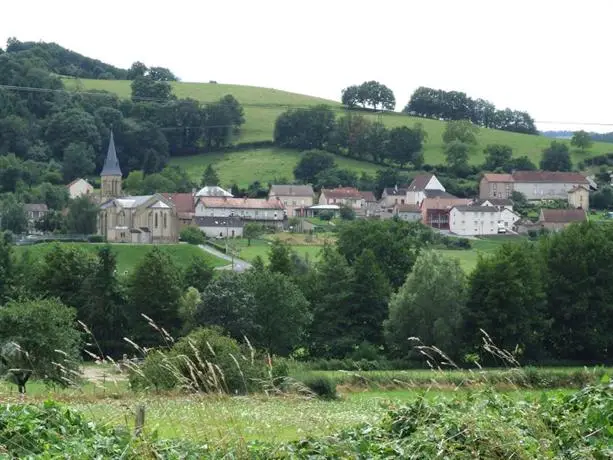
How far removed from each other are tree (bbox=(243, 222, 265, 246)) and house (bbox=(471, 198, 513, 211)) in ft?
71.5

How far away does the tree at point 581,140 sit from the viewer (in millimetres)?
133375

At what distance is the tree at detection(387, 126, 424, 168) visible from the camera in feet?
411

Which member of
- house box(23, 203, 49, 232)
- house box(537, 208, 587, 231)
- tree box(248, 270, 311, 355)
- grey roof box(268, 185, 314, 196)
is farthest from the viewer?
grey roof box(268, 185, 314, 196)

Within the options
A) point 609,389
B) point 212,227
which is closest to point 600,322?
point 609,389

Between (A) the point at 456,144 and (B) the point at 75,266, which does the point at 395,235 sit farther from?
(A) the point at 456,144

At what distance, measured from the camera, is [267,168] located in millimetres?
124812

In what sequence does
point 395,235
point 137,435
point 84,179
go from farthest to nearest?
1. point 84,179
2. point 395,235
3. point 137,435

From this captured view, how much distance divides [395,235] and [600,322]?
620 inches

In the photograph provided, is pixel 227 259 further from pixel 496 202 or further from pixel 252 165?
pixel 252 165

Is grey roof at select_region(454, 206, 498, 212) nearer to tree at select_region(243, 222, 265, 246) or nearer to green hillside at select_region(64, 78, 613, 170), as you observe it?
tree at select_region(243, 222, 265, 246)

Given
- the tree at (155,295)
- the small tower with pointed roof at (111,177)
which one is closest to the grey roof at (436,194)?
the small tower with pointed roof at (111,177)

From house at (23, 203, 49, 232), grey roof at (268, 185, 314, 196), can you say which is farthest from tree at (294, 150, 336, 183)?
house at (23, 203, 49, 232)

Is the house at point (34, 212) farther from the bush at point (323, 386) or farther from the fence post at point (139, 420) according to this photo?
the fence post at point (139, 420)

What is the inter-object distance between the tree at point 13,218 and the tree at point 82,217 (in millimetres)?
4157
